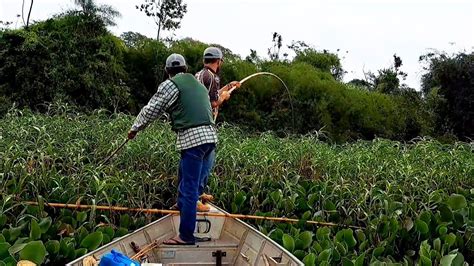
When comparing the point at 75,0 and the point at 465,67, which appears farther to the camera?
the point at 465,67

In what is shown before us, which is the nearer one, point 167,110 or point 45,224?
point 45,224

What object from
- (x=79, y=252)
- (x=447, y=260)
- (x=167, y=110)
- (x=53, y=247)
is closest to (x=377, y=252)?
(x=447, y=260)

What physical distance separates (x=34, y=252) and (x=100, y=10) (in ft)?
31.6

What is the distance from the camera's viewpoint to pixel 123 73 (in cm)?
1142

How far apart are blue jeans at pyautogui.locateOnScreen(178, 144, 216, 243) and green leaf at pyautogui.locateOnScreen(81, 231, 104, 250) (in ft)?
1.87

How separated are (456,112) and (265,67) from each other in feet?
13.7

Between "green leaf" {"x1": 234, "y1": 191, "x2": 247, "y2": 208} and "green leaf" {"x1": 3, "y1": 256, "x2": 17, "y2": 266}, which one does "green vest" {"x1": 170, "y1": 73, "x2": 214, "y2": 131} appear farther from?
"green leaf" {"x1": 3, "y1": 256, "x2": 17, "y2": 266}

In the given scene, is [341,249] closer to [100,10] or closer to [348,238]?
[348,238]

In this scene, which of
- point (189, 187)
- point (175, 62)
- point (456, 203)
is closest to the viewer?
point (189, 187)

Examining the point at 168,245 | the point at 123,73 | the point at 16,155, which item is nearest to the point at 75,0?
the point at 123,73

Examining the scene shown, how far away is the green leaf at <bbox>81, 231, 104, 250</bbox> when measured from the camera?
13.0 ft

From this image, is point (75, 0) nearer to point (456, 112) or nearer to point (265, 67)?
point (265, 67)

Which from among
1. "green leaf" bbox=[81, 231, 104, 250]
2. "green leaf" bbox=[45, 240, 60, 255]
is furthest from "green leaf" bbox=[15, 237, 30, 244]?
"green leaf" bbox=[81, 231, 104, 250]

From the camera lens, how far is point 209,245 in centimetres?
432
